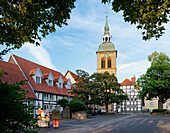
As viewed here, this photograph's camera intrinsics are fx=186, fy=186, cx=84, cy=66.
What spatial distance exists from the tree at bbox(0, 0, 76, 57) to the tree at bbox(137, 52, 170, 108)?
28581 mm

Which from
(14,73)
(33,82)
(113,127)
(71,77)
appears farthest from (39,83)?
(71,77)

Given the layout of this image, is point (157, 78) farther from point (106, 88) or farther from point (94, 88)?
point (94, 88)

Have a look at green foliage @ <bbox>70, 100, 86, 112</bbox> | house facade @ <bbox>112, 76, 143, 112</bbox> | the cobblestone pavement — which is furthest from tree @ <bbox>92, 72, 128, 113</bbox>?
the cobblestone pavement

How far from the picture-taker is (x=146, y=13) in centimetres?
666

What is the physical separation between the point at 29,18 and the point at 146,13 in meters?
4.47

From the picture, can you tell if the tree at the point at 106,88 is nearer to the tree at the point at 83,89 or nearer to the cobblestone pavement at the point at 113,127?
the tree at the point at 83,89

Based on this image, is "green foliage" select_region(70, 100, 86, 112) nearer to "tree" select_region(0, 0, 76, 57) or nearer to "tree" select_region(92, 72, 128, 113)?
"tree" select_region(92, 72, 128, 113)

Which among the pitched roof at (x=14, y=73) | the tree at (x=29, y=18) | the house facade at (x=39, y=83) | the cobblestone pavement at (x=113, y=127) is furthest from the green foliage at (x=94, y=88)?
the tree at (x=29, y=18)

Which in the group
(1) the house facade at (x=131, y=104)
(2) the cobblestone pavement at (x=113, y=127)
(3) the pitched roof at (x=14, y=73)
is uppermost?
(3) the pitched roof at (x=14, y=73)

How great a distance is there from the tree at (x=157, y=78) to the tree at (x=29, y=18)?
28.6 m

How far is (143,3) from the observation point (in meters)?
6.55

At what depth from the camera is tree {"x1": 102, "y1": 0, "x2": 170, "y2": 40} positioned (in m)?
6.42

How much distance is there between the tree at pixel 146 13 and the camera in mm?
6422

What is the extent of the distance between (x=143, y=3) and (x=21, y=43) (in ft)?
17.7
